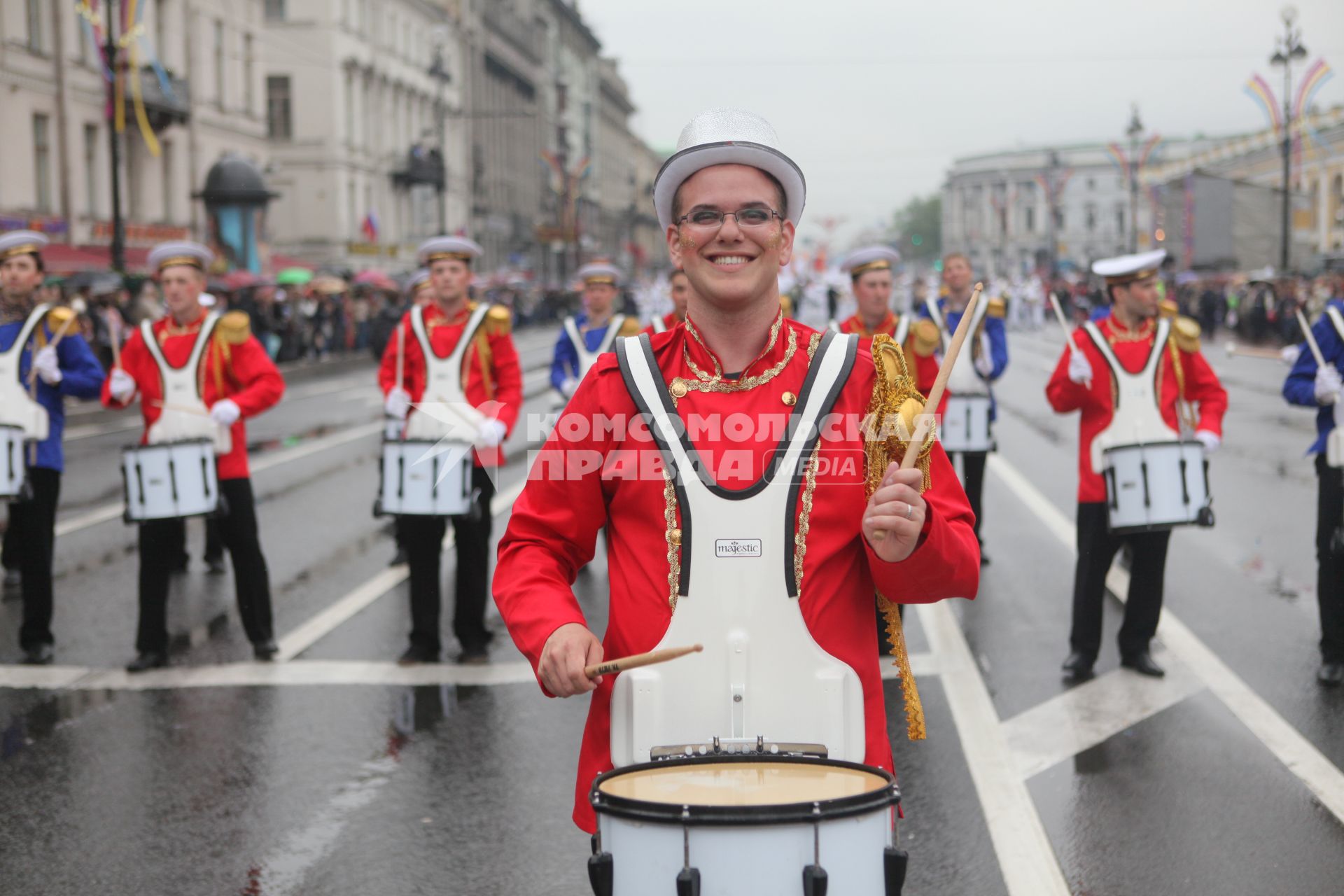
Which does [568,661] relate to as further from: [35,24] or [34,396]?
[35,24]

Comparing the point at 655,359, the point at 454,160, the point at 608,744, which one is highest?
the point at 454,160

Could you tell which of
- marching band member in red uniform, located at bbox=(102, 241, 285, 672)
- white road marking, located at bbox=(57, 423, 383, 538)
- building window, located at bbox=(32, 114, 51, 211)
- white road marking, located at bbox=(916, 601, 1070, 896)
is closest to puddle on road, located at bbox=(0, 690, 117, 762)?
marching band member in red uniform, located at bbox=(102, 241, 285, 672)

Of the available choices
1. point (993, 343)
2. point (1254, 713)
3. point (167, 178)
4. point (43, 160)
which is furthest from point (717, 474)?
point (167, 178)

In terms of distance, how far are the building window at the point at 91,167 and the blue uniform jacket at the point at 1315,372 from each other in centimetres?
3640

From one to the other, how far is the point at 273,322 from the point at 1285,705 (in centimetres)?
2845

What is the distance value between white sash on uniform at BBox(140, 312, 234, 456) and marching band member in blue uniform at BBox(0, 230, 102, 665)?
0.60m

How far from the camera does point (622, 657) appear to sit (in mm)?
2943

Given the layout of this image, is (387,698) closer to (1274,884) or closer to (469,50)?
(1274,884)

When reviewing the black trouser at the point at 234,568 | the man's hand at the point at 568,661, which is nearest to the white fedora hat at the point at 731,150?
the man's hand at the point at 568,661

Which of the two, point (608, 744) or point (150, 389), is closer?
point (608, 744)

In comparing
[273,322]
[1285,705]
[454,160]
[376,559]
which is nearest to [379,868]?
[1285,705]

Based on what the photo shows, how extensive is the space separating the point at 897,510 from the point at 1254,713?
4.77 m

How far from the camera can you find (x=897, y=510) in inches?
102

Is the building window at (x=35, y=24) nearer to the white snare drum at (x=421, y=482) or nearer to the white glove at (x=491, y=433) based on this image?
the white snare drum at (x=421, y=482)
